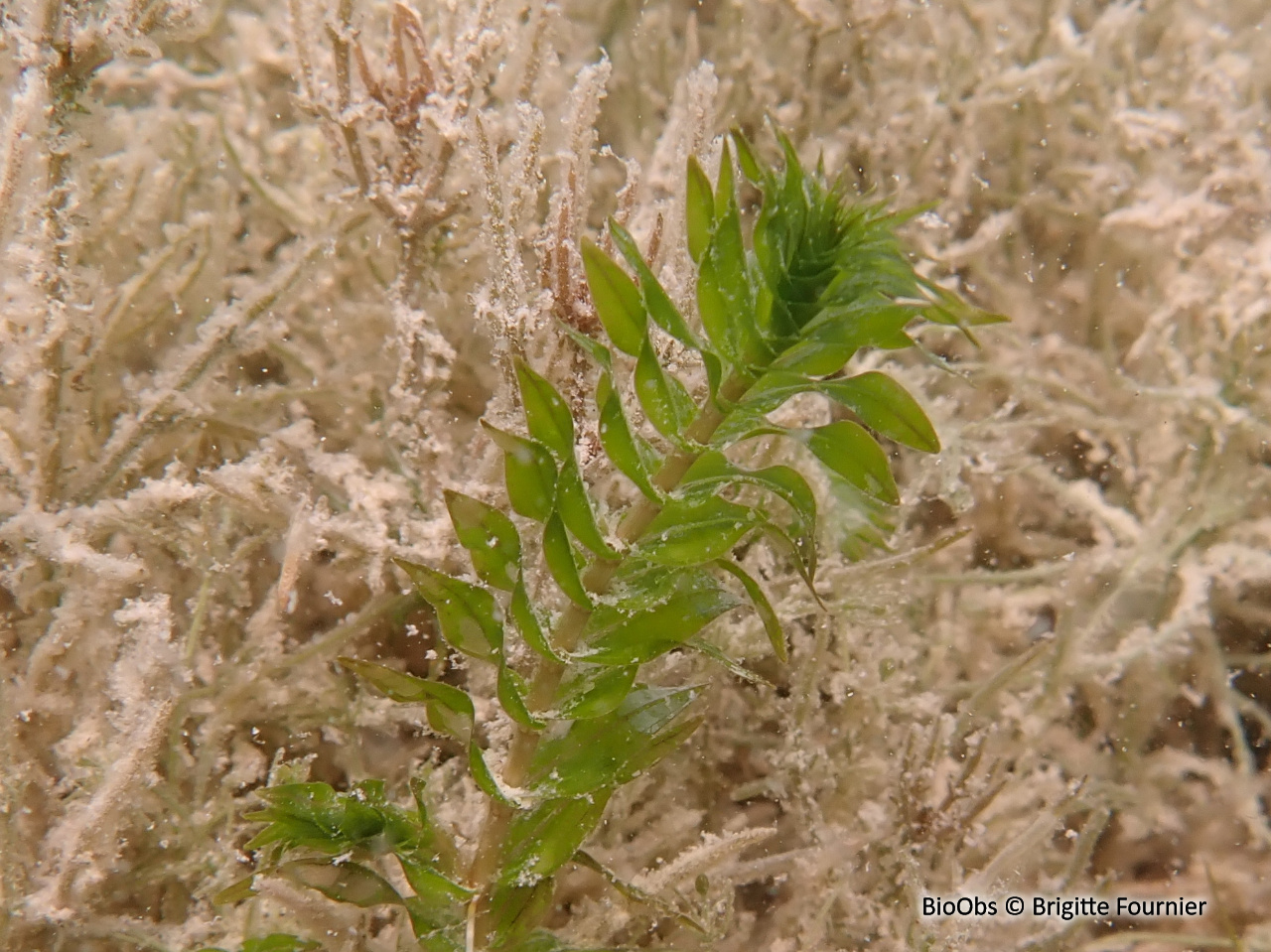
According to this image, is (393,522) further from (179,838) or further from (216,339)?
(179,838)

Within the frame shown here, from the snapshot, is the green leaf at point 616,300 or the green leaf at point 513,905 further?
the green leaf at point 513,905

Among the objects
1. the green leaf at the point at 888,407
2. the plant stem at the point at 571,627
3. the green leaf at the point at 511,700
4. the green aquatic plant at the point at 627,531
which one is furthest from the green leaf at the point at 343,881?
the green leaf at the point at 888,407

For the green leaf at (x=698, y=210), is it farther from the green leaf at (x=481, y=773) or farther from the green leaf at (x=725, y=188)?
the green leaf at (x=481, y=773)

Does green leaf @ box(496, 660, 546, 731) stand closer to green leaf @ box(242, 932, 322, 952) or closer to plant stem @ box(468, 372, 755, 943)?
plant stem @ box(468, 372, 755, 943)

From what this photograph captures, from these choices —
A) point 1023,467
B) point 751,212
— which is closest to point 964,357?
point 1023,467

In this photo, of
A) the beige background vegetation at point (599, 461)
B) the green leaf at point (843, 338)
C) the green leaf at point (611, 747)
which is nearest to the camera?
the green leaf at point (843, 338)

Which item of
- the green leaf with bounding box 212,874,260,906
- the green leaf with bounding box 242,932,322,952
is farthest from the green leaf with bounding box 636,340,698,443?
the green leaf with bounding box 242,932,322,952
